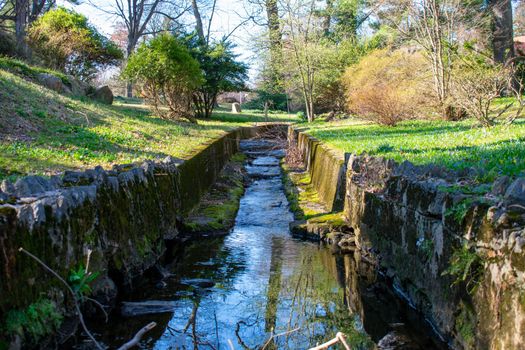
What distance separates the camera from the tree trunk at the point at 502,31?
24547 mm

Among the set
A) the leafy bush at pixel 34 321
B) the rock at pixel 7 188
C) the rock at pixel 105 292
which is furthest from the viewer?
the rock at pixel 105 292

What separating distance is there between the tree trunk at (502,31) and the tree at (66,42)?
17568 millimetres

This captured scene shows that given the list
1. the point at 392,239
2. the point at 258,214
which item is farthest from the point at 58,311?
the point at 258,214

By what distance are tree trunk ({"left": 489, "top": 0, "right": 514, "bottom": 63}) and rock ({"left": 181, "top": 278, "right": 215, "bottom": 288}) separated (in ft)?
69.3

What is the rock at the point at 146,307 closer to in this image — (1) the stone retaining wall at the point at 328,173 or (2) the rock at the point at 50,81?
(1) the stone retaining wall at the point at 328,173

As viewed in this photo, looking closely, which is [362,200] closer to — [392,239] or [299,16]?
[392,239]

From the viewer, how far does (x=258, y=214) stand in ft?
41.2

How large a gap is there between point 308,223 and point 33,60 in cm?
1651

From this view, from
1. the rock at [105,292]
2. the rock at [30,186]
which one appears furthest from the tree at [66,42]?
the rock at [30,186]

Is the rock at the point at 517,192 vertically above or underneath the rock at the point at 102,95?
underneath

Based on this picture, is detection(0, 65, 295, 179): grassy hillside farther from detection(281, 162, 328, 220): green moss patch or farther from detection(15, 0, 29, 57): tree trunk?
detection(15, 0, 29, 57): tree trunk

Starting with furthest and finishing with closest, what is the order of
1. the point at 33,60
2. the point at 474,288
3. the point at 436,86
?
the point at 33,60 < the point at 436,86 < the point at 474,288

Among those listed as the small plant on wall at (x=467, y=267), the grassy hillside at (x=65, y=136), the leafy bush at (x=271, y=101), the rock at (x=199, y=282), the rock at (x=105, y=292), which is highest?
the leafy bush at (x=271, y=101)

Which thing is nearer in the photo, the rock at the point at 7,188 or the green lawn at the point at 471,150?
the rock at the point at 7,188
